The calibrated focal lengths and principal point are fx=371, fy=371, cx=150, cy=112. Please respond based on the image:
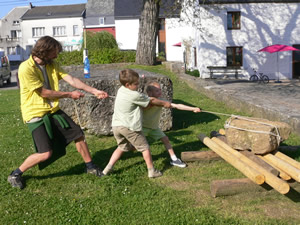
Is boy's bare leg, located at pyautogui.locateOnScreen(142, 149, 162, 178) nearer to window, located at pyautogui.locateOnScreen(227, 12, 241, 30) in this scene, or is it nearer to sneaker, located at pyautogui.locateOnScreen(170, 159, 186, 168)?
sneaker, located at pyautogui.locateOnScreen(170, 159, 186, 168)

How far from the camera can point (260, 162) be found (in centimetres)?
441

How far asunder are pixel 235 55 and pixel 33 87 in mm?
21645

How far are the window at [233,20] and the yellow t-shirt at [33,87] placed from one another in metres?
21.1

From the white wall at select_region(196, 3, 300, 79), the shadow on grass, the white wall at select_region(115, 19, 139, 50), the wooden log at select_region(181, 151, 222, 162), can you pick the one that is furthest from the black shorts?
the white wall at select_region(115, 19, 139, 50)

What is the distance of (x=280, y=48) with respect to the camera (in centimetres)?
2169

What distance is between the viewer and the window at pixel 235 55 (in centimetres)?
2453

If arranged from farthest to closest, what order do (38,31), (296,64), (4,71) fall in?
(38,31) < (296,64) < (4,71)

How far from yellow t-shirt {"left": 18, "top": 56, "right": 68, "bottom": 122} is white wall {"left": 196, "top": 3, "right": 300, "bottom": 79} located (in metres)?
20.2

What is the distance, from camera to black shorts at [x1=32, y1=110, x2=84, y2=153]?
15.0 ft

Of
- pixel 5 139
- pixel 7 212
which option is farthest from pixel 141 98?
pixel 5 139

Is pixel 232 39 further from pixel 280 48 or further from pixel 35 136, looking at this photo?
pixel 35 136

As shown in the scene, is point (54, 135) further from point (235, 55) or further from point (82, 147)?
point (235, 55)

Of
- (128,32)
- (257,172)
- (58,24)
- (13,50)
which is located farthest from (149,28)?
(13,50)

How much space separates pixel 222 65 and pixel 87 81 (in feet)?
61.3
